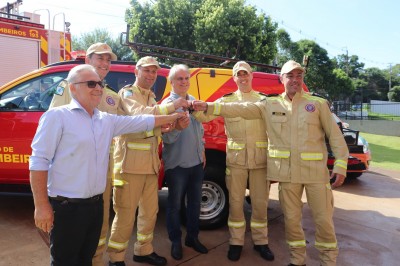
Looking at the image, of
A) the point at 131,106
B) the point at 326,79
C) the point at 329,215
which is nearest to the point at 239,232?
the point at 329,215

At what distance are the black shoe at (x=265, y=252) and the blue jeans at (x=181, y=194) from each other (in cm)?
68

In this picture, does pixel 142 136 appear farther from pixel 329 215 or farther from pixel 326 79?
pixel 326 79

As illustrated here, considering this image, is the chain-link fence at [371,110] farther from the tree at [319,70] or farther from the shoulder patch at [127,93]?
the shoulder patch at [127,93]

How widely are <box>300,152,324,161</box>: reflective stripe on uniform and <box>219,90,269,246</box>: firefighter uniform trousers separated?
0.47 metres

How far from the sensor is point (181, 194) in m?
3.37

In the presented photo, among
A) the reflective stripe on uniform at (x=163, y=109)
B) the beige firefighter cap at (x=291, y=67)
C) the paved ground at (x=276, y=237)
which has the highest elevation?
the beige firefighter cap at (x=291, y=67)

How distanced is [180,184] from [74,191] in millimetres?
1404

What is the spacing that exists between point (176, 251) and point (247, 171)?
41.2 inches

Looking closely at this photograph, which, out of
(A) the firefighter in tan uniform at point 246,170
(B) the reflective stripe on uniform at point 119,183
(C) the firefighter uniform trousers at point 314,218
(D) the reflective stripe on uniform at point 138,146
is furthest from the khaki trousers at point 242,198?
(B) the reflective stripe on uniform at point 119,183

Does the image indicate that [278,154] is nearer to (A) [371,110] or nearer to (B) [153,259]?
(B) [153,259]

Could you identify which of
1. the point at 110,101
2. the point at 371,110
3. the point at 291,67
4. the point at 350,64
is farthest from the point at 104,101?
the point at 350,64

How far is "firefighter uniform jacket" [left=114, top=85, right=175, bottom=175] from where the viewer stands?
9.59 feet

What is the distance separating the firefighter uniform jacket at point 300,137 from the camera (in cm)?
305

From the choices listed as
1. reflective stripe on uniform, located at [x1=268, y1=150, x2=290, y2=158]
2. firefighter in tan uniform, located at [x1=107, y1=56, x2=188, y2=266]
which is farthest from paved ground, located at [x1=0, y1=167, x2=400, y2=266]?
reflective stripe on uniform, located at [x1=268, y1=150, x2=290, y2=158]
